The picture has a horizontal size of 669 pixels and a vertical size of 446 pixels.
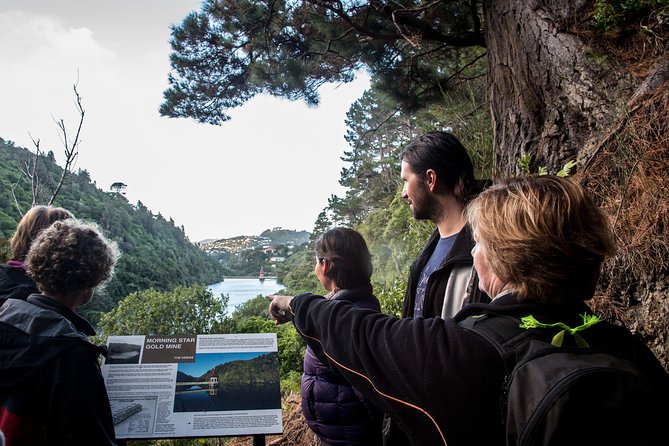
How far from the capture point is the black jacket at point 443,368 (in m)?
0.86

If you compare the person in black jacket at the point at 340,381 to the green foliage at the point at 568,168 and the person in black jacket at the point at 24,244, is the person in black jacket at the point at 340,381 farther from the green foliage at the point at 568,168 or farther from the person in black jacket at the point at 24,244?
the green foliage at the point at 568,168

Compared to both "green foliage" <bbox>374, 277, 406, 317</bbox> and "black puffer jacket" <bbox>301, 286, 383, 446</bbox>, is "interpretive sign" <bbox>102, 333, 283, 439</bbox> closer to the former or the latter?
"black puffer jacket" <bbox>301, 286, 383, 446</bbox>

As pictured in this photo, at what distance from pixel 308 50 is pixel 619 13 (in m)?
3.16

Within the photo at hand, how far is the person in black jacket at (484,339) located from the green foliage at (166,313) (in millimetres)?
5247

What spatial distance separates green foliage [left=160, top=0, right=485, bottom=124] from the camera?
4582 millimetres

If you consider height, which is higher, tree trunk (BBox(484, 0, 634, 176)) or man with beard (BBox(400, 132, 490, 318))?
tree trunk (BBox(484, 0, 634, 176))

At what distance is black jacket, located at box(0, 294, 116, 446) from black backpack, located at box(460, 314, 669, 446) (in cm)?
118

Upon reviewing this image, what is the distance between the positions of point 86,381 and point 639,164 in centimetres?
A: 270

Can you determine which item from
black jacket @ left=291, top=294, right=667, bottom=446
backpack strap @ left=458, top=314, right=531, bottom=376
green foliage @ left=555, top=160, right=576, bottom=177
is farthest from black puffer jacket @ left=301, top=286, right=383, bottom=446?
green foliage @ left=555, top=160, right=576, bottom=177

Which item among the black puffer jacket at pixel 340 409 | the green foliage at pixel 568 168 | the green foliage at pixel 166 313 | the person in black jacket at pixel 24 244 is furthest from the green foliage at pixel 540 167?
the green foliage at pixel 166 313

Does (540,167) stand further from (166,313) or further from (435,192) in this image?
(166,313)

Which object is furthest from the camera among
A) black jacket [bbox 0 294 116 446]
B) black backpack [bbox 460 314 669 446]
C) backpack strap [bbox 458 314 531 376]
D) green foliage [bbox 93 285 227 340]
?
green foliage [bbox 93 285 227 340]

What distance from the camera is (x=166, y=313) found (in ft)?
21.2

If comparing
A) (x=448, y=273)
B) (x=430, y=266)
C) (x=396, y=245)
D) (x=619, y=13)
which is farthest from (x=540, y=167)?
(x=396, y=245)
